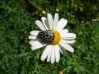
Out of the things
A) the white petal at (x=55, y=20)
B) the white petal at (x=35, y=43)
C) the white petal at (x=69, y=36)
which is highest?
the white petal at (x=55, y=20)

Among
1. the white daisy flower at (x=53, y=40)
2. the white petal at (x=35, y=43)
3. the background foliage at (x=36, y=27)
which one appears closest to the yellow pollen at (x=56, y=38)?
the white daisy flower at (x=53, y=40)

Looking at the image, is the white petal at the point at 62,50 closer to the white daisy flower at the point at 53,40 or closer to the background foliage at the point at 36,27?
the white daisy flower at the point at 53,40

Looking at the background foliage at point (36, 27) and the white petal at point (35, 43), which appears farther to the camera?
the background foliage at point (36, 27)

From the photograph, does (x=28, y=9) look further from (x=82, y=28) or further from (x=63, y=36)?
(x=63, y=36)

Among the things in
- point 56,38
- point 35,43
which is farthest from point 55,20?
point 35,43

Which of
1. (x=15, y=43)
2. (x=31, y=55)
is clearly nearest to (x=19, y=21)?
(x=15, y=43)

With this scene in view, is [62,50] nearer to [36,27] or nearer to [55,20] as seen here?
[55,20]

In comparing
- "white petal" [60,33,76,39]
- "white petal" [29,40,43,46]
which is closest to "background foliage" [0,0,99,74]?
"white petal" [29,40,43,46]

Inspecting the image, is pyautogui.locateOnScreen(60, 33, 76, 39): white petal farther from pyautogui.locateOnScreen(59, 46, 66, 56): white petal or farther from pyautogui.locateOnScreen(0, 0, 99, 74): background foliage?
pyautogui.locateOnScreen(0, 0, 99, 74): background foliage

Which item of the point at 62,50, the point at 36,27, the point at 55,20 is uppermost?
the point at 55,20
